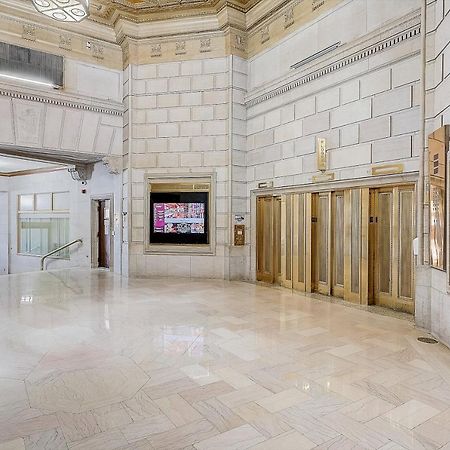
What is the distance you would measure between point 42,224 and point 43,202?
67cm

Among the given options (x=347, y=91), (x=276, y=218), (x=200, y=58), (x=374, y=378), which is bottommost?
(x=374, y=378)

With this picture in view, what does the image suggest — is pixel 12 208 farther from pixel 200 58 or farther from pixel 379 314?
pixel 379 314

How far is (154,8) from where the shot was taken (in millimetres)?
7461

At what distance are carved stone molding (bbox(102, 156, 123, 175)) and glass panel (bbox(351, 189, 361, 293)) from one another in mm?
4920

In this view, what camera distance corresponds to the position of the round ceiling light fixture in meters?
4.49

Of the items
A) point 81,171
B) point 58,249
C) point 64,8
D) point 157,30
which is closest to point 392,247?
point 64,8

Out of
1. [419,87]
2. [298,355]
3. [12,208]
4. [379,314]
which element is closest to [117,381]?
[298,355]

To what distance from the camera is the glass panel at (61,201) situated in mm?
10949

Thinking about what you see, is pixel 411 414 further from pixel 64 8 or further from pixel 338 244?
pixel 64 8

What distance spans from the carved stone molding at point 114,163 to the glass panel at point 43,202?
14.1ft

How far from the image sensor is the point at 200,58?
25.0 feet

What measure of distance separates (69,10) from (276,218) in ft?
15.0

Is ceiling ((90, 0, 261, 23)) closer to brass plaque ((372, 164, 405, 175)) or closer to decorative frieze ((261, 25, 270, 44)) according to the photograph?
decorative frieze ((261, 25, 270, 44))

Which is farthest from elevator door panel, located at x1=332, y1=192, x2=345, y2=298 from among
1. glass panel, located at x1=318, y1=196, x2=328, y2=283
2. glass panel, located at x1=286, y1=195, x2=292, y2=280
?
glass panel, located at x1=286, y1=195, x2=292, y2=280
